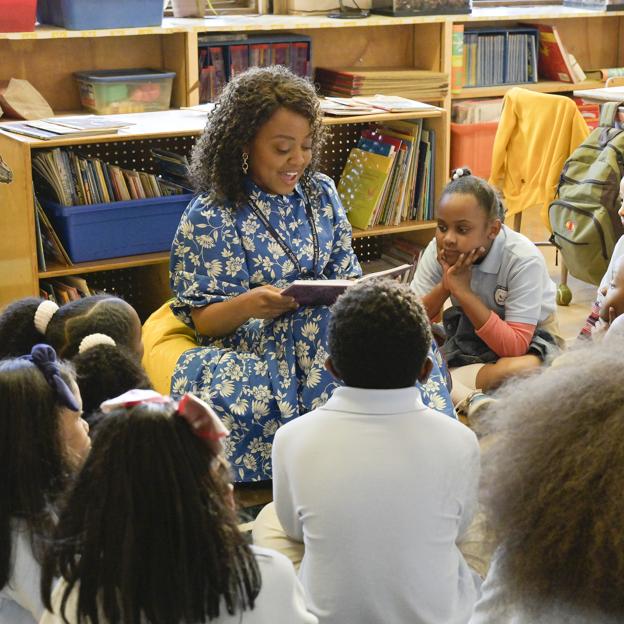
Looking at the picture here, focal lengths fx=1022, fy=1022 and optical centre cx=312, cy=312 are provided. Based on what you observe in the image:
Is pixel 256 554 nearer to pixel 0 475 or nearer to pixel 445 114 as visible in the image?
pixel 0 475

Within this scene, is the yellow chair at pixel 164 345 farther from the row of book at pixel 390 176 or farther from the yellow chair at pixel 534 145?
the yellow chair at pixel 534 145

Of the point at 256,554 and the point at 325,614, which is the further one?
the point at 325,614

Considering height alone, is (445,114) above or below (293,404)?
above

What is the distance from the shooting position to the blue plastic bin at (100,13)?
3.89 metres

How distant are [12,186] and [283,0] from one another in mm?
2109

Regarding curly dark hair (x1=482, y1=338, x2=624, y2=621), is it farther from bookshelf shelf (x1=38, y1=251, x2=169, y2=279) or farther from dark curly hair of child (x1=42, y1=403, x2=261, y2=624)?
bookshelf shelf (x1=38, y1=251, x2=169, y2=279)

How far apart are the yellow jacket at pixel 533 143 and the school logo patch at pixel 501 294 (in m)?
1.52

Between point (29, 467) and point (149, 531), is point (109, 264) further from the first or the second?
point (149, 531)

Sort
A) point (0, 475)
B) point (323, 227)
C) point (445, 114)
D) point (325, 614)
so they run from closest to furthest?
point (0, 475)
point (325, 614)
point (323, 227)
point (445, 114)

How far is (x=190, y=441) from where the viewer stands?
121 centimetres

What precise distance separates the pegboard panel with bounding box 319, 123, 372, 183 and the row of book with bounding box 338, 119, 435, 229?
0.06 metres

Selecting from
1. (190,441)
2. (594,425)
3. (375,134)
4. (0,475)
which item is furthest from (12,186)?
(594,425)

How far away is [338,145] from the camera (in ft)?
12.2

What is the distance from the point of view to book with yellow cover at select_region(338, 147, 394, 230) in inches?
140
